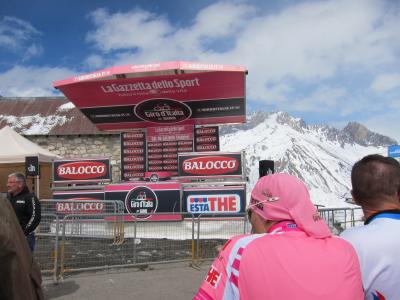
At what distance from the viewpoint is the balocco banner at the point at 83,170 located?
12633 millimetres

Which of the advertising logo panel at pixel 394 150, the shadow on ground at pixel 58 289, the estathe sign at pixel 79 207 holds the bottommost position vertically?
the shadow on ground at pixel 58 289

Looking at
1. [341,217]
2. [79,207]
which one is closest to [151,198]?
[79,207]

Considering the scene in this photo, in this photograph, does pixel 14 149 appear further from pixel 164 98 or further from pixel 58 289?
pixel 58 289

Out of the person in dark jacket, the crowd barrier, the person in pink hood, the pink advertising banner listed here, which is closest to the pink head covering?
the person in pink hood

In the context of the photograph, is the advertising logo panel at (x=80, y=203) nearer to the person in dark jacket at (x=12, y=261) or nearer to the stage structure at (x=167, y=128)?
the stage structure at (x=167, y=128)

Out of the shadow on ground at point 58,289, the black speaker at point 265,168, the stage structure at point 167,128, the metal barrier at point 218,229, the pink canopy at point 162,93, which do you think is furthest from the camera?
the pink canopy at point 162,93

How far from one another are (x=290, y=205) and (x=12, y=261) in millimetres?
1150

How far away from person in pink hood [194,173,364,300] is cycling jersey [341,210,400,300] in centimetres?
28

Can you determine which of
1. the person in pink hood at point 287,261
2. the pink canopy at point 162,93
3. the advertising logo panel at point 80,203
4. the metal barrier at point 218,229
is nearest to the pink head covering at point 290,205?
the person in pink hood at point 287,261

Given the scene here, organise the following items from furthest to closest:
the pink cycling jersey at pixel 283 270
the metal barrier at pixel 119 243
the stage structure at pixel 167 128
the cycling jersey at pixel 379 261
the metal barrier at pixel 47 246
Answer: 1. the stage structure at pixel 167 128
2. the metal barrier at pixel 119 243
3. the metal barrier at pixel 47 246
4. the cycling jersey at pixel 379 261
5. the pink cycling jersey at pixel 283 270

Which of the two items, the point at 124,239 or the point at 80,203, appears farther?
the point at 80,203

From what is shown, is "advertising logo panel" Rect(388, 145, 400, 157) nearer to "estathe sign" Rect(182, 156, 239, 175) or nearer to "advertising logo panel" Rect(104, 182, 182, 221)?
"estathe sign" Rect(182, 156, 239, 175)

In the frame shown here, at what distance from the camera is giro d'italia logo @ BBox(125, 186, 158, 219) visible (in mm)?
11609

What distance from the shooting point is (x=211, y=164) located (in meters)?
12.1
